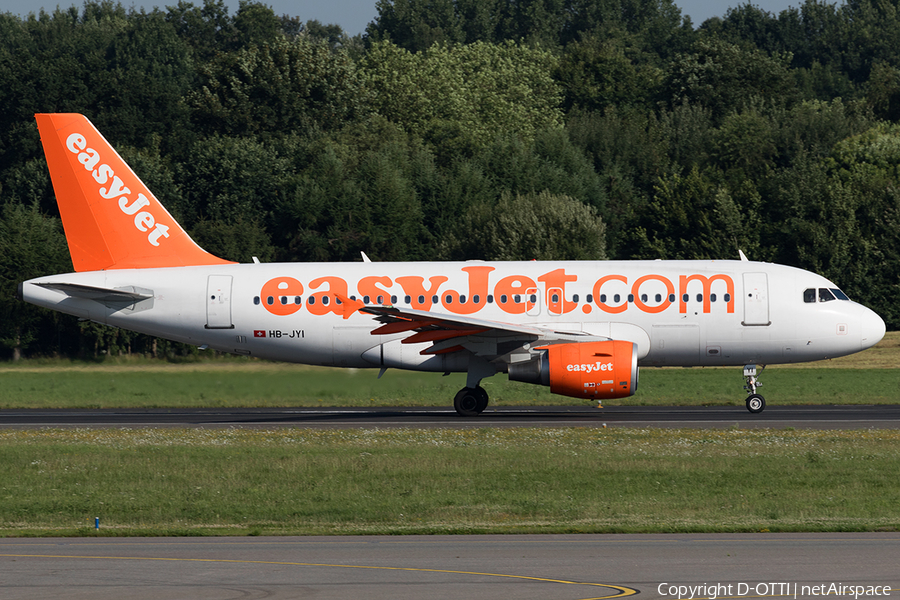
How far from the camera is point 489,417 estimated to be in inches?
1359

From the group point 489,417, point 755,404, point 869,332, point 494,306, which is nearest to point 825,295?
point 869,332

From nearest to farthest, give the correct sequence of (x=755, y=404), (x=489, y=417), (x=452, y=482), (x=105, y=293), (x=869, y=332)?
(x=452, y=482)
(x=755, y=404)
(x=489, y=417)
(x=869, y=332)
(x=105, y=293)

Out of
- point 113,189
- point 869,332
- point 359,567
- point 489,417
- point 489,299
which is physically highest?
point 113,189

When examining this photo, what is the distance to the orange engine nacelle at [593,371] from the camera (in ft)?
107

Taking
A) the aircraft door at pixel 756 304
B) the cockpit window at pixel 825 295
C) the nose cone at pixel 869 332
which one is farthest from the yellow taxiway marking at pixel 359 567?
the nose cone at pixel 869 332

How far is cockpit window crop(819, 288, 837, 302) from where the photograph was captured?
35.3 m

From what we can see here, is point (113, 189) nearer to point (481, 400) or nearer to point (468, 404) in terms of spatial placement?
point (468, 404)

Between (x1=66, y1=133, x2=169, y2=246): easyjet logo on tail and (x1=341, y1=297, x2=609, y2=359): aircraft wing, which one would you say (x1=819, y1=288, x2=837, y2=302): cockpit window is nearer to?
(x1=341, y1=297, x2=609, y2=359): aircraft wing

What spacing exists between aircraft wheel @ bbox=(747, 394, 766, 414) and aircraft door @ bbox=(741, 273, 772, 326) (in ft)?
7.11

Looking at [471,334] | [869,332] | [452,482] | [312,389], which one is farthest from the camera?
[312,389]

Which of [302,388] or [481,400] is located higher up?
[302,388]

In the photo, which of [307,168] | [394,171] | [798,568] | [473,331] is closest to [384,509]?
[798,568]

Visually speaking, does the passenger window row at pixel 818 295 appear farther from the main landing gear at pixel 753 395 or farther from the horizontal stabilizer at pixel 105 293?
the horizontal stabilizer at pixel 105 293

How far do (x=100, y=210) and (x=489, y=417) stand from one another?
13531 mm
